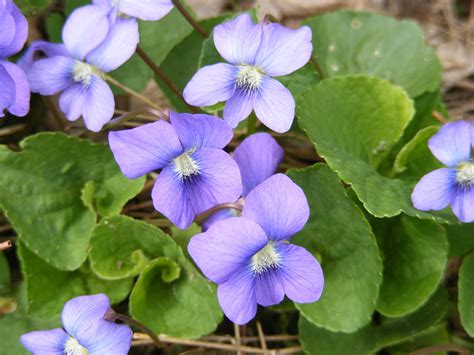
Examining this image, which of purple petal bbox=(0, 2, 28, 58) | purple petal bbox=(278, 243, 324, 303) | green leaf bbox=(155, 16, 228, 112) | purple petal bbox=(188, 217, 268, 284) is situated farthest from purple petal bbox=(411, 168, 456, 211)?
purple petal bbox=(0, 2, 28, 58)

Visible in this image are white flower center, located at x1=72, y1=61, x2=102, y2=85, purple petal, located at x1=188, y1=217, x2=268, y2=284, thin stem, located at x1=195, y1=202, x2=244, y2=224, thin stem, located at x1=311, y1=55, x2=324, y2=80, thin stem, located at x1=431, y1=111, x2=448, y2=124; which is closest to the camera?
purple petal, located at x1=188, y1=217, x2=268, y2=284

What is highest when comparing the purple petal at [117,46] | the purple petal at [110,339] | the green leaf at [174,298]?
the purple petal at [117,46]

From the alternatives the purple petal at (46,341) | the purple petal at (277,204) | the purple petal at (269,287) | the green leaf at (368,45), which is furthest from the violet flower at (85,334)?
the green leaf at (368,45)

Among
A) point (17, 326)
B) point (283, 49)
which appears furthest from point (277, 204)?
point (17, 326)

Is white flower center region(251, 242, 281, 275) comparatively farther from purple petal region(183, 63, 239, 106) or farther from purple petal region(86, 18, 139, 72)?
purple petal region(86, 18, 139, 72)

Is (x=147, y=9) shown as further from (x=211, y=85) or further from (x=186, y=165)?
(x=186, y=165)

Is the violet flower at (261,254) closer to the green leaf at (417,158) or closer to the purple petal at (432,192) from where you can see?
the purple petal at (432,192)
